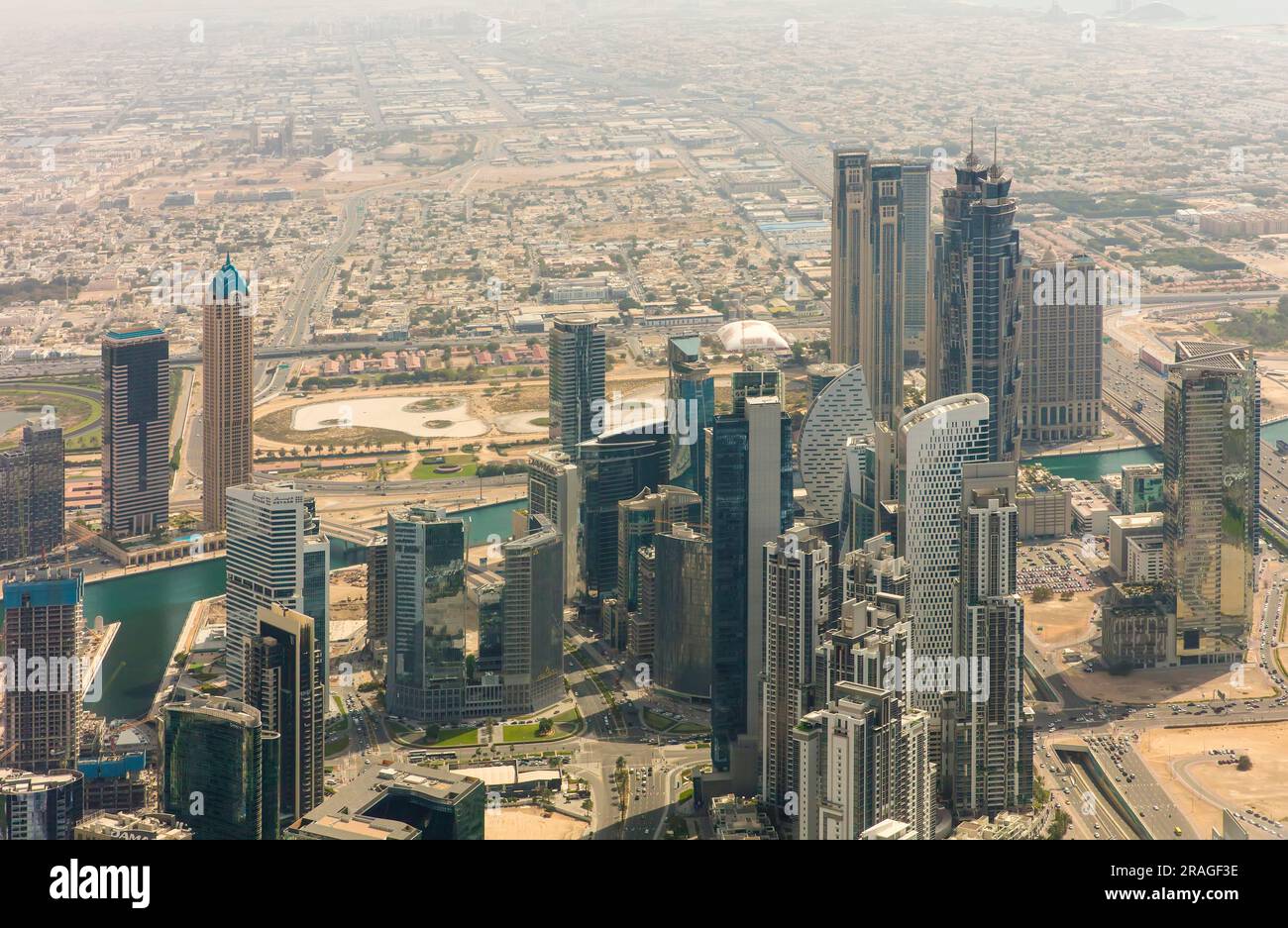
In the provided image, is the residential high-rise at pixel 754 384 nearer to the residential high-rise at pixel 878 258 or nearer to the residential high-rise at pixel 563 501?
the residential high-rise at pixel 563 501

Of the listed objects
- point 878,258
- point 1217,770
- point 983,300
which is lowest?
point 1217,770

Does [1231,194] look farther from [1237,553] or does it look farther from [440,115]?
[1237,553]

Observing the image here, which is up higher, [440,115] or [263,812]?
[440,115]

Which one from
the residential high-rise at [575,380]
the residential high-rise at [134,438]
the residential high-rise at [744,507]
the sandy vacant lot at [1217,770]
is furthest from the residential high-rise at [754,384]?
the residential high-rise at [134,438]

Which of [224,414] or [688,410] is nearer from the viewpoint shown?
[688,410]

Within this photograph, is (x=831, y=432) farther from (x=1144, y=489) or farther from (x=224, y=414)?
(x=224, y=414)

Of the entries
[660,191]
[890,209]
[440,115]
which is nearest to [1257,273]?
[890,209]

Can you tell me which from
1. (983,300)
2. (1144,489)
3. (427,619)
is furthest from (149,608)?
(1144,489)
